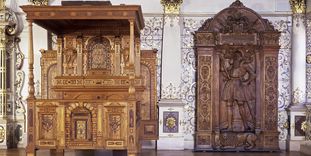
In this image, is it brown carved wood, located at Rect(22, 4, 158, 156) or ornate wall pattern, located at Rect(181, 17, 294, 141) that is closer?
brown carved wood, located at Rect(22, 4, 158, 156)

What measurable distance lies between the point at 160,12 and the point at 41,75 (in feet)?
9.52

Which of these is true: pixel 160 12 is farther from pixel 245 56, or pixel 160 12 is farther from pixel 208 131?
pixel 208 131

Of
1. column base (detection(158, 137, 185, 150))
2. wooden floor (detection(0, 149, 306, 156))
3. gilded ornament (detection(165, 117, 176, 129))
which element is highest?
gilded ornament (detection(165, 117, 176, 129))

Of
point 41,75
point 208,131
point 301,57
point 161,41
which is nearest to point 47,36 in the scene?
point 41,75

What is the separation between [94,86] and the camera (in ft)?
33.4

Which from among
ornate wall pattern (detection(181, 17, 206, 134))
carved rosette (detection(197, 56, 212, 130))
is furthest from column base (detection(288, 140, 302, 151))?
ornate wall pattern (detection(181, 17, 206, 134))

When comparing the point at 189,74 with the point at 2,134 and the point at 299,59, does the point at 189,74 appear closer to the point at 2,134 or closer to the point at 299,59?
the point at 299,59

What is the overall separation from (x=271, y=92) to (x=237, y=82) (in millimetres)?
746

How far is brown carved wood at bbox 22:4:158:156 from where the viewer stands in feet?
26.9

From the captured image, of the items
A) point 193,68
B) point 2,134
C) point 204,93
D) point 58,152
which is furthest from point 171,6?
point 2,134

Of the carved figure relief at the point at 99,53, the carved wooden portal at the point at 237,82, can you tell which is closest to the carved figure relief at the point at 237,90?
the carved wooden portal at the point at 237,82

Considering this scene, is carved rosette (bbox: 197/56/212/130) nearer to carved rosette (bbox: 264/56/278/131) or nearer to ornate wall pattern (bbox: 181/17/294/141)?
ornate wall pattern (bbox: 181/17/294/141)

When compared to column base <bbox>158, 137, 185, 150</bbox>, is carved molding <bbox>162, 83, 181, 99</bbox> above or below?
above

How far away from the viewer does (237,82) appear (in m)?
11.0
